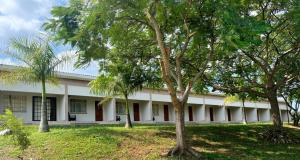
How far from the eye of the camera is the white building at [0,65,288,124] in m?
29.7

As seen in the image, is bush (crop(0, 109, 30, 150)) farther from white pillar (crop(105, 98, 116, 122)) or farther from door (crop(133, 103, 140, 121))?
door (crop(133, 103, 140, 121))

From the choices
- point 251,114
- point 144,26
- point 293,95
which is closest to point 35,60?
point 144,26

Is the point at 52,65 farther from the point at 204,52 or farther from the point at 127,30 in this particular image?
the point at 204,52

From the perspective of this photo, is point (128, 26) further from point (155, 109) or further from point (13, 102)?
point (155, 109)

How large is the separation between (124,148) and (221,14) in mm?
7199

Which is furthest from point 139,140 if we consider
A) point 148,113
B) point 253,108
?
point 253,108

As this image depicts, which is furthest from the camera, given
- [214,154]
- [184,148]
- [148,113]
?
[148,113]

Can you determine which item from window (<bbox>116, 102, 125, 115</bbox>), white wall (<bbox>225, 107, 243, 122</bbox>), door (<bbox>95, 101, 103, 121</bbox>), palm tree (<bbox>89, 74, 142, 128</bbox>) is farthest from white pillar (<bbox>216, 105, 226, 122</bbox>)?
palm tree (<bbox>89, 74, 142, 128</bbox>)

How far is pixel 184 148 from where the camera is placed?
15797mm

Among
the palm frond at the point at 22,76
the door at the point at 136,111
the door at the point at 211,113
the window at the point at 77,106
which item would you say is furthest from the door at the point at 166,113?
the palm frond at the point at 22,76

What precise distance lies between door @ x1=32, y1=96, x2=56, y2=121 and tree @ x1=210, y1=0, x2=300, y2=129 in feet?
48.6

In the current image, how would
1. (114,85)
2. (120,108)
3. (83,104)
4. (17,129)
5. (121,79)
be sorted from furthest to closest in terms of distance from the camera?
(120,108) < (83,104) < (114,85) < (121,79) < (17,129)

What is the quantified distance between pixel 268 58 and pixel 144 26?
8385 mm

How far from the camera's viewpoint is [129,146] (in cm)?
1717
